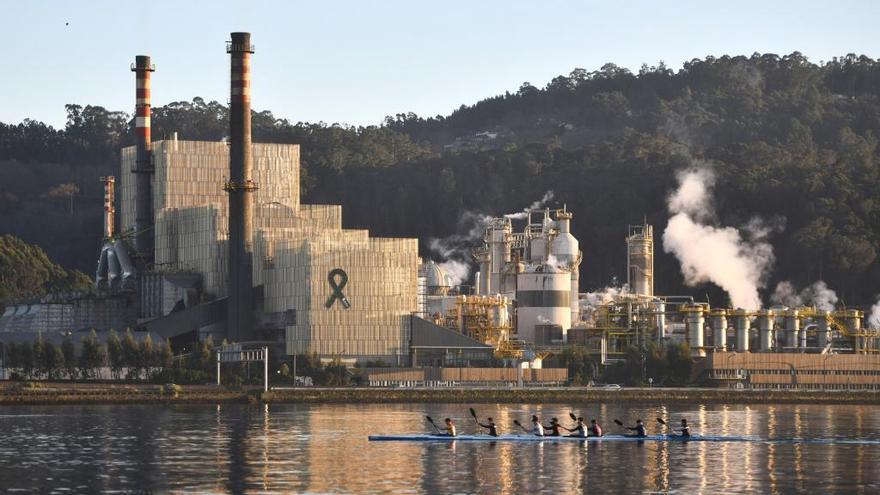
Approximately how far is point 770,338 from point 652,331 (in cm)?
1228

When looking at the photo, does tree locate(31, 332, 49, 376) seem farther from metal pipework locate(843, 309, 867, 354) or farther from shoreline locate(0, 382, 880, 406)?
metal pipework locate(843, 309, 867, 354)

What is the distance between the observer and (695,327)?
191m

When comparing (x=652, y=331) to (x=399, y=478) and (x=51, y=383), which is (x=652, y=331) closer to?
(x=51, y=383)

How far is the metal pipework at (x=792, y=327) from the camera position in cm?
19012

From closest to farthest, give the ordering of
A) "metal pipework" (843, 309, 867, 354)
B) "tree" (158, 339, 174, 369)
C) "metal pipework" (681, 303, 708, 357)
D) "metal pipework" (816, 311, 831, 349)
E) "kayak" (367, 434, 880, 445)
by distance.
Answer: "kayak" (367, 434, 880, 445), "tree" (158, 339, 174, 369), "metal pipework" (681, 303, 708, 357), "metal pipework" (816, 311, 831, 349), "metal pipework" (843, 309, 867, 354)

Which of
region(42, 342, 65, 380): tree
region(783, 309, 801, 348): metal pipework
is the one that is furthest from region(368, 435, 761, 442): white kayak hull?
region(783, 309, 801, 348): metal pipework

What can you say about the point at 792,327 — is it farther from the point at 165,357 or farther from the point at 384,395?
the point at 165,357

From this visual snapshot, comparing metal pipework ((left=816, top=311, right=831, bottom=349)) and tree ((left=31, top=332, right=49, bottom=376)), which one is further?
metal pipework ((left=816, top=311, right=831, bottom=349))

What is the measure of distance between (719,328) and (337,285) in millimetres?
39821

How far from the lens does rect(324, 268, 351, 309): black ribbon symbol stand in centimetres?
18338

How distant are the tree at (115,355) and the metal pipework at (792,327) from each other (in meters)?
67.4

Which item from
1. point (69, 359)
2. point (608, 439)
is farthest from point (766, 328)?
point (608, 439)

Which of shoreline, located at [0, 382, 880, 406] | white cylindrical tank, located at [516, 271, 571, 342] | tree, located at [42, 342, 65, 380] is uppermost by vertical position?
white cylindrical tank, located at [516, 271, 571, 342]

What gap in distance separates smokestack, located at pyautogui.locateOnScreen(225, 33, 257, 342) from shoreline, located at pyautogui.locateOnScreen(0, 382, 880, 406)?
1879cm
